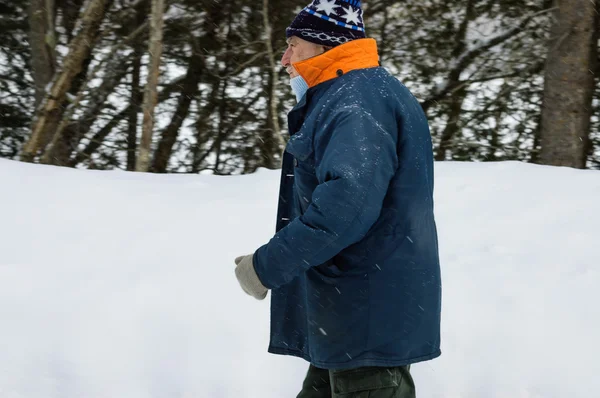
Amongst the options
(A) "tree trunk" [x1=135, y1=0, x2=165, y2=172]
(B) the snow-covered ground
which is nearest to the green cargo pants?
(B) the snow-covered ground

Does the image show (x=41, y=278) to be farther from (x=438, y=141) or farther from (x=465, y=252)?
(x=438, y=141)

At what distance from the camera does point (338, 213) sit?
5.11 ft

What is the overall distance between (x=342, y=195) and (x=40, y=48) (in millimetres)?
6803

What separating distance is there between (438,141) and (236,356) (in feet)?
18.1

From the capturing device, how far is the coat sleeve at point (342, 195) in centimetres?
156

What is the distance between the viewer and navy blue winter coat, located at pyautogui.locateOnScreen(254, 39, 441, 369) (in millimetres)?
1582

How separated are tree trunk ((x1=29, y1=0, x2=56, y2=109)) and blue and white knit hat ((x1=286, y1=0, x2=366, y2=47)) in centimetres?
614

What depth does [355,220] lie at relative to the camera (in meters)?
1.57

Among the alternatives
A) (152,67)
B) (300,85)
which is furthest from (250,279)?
(152,67)

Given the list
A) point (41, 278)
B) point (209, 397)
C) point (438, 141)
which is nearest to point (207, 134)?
point (438, 141)

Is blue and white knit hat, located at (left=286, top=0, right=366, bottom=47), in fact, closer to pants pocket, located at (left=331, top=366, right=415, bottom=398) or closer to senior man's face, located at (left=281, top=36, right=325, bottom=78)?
senior man's face, located at (left=281, top=36, right=325, bottom=78)

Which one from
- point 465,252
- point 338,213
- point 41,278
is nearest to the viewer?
point 338,213

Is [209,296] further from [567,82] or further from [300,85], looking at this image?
[567,82]

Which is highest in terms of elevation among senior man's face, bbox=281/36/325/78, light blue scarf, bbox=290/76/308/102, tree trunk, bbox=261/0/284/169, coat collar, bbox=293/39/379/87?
tree trunk, bbox=261/0/284/169
